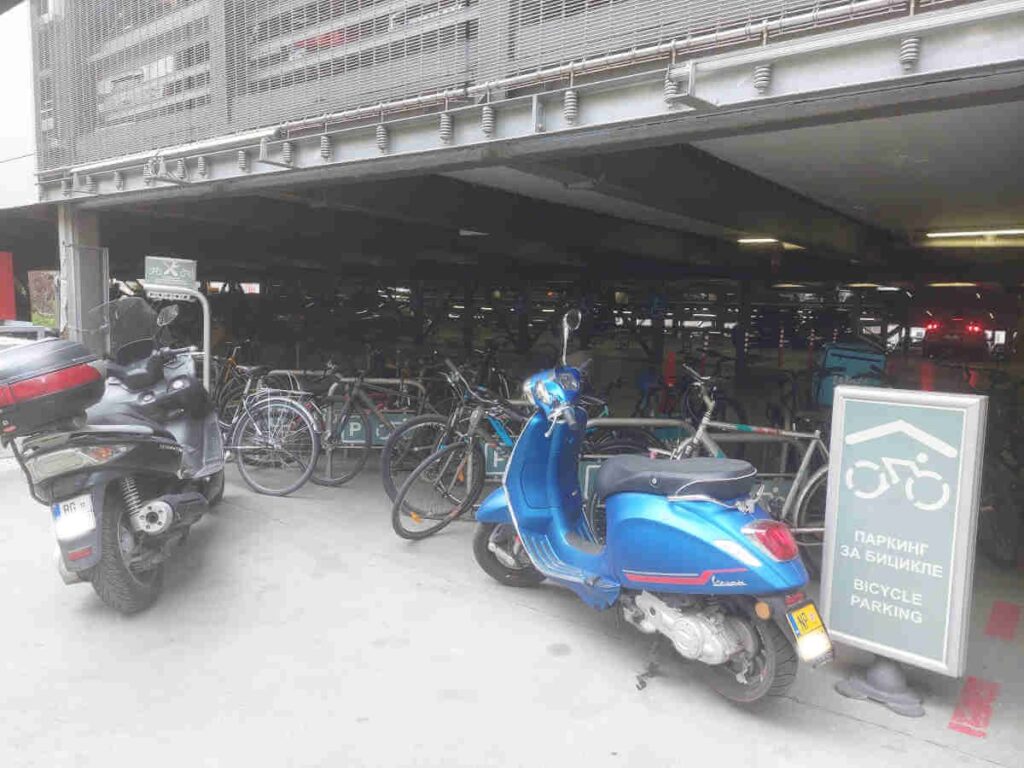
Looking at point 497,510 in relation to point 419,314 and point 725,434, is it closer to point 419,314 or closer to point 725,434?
point 725,434

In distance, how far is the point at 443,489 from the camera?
4.60 metres

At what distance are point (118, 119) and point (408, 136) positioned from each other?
3270 mm

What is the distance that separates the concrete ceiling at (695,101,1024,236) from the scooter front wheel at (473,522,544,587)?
2641 mm

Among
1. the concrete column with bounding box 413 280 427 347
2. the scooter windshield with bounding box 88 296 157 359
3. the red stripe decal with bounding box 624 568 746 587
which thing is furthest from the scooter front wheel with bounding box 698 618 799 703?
the concrete column with bounding box 413 280 427 347

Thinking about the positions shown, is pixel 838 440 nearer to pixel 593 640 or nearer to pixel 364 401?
pixel 593 640

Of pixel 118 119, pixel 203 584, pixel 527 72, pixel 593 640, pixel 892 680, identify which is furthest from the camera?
pixel 118 119

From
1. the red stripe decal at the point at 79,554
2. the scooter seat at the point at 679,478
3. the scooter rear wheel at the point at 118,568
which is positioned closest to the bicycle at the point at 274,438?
the scooter rear wheel at the point at 118,568

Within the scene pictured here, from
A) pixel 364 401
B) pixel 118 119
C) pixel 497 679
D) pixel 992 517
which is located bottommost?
pixel 497 679

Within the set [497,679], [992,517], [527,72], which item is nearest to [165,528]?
[497,679]

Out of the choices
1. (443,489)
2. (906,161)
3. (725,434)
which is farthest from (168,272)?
(906,161)

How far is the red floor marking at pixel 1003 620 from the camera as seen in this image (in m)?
3.34

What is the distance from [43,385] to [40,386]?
12mm

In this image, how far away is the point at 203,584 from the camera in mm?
3746

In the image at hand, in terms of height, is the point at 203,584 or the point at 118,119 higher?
the point at 118,119
